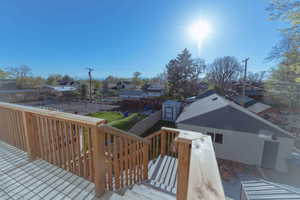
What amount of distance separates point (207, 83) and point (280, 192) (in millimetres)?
28818

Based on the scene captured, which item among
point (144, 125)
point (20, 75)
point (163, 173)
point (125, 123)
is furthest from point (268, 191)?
point (20, 75)

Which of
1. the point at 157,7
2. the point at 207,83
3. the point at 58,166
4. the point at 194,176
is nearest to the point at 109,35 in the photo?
the point at 157,7

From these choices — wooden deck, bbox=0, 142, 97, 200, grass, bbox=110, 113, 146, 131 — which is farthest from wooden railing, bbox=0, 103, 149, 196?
grass, bbox=110, 113, 146, 131

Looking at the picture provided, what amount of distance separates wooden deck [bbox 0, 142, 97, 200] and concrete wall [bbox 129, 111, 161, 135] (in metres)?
6.41

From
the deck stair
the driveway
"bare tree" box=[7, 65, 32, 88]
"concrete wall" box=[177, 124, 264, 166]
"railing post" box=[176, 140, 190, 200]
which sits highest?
"bare tree" box=[7, 65, 32, 88]

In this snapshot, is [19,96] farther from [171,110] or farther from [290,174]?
[290,174]

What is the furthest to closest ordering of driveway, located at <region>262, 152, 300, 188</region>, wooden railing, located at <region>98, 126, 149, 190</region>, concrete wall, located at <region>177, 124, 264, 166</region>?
concrete wall, located at <region>177, 124, 264, 166</region> → driveway, located at <region>262, 152, 300, 188</region> → wooden railing, located at <region>98, 126, 149, 190</region>

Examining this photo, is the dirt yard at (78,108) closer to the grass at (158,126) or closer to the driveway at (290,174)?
the grass at (158,126)

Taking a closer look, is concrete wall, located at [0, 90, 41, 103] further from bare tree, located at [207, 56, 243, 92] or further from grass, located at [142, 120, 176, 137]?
bare tree, located at [207, 56, 243, 92]

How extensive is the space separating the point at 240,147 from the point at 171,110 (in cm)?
723

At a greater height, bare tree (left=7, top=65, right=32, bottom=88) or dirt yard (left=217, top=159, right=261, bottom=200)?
bare tree (left=7, top=65, right=32, bottom=88)

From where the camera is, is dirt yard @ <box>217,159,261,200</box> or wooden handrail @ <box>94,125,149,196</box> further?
dirt yard @ <box>217,159,261,200</box>

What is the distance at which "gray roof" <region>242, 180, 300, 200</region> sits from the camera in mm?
2496

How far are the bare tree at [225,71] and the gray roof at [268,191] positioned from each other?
25896mm
